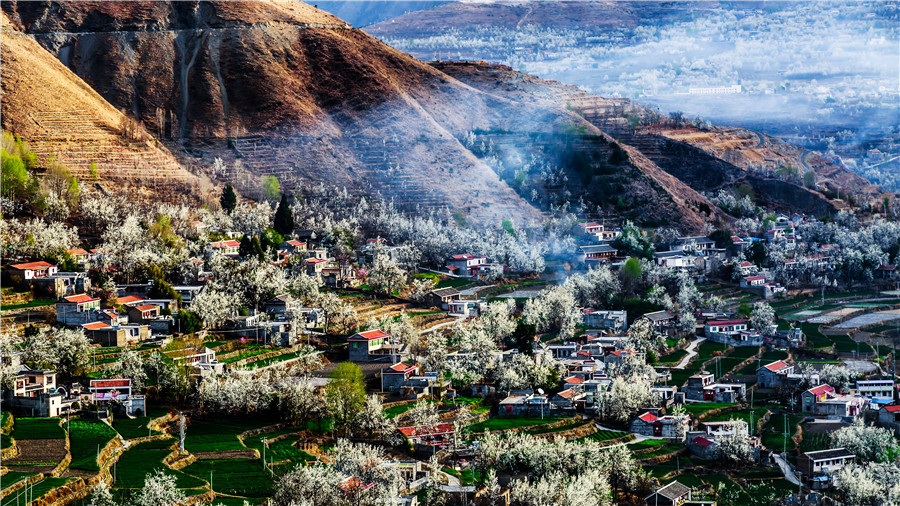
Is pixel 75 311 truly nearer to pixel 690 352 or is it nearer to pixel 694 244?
pixel 690 352

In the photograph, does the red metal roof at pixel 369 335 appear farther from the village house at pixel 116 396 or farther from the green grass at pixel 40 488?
the green grass at pixel 40 488

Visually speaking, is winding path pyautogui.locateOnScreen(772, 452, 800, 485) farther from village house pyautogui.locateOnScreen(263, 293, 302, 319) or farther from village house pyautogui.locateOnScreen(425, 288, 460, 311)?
village house pyautogui.locateOnScreen(425, 288, 460, 311)

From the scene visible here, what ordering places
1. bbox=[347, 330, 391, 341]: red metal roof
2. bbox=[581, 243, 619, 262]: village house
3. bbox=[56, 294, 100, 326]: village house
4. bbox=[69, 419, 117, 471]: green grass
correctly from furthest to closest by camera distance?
bbox=[581, 243, 619, 262]: village house → bbox=[347, 330, 391, 341]: red metal roof → bbox=[56, 294, 100, 326]: village house → bbox=[69, 419, 117, 471]: green grass

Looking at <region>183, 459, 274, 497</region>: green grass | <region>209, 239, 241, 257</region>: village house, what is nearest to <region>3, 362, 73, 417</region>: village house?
<region>183, 459, 274, 497</region>: green grass

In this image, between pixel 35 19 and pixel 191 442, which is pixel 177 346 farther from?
pixel 35 19

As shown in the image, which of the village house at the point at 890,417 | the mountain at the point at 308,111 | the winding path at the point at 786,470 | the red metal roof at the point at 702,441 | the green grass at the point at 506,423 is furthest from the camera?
the mountain at the point at 308,111

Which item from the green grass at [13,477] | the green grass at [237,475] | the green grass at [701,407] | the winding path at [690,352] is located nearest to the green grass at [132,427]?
the green grass at [237,475]
